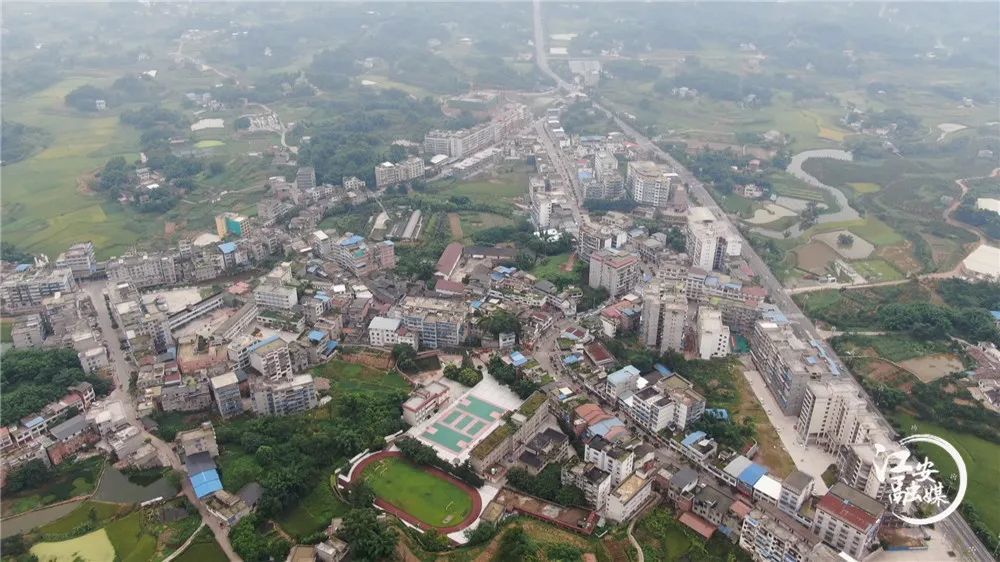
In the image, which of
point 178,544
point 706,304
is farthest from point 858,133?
point 178,544

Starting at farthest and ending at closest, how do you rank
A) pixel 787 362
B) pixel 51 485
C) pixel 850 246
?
1. pixel 850 246
2. pixel 787 362
3. pixel 51 485

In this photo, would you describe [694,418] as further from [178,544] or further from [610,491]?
[178,544]

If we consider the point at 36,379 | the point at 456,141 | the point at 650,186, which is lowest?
the point at 456,141

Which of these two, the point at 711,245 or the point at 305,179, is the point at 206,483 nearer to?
the point at 711,245

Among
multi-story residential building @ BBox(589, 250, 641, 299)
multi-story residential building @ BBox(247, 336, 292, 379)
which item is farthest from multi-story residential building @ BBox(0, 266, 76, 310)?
multi-story residential building @ BBox(589, 250, 641, 299)

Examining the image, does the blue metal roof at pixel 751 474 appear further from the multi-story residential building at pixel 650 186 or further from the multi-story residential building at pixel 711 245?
the multi-story residential building at pixel 650 186

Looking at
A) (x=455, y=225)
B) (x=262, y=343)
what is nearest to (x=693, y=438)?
(x=262, y=343)
